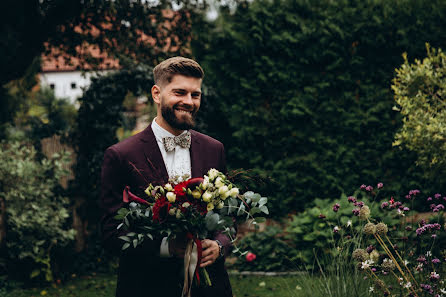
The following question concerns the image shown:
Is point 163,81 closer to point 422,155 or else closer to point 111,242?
point 111,242

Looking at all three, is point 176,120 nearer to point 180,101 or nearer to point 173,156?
point 180,101

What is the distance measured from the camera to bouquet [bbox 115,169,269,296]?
6.56ft

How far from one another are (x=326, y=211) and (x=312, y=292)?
2.65m

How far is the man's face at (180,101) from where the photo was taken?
235 cm

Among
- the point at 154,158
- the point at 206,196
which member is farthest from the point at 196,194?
the point at 154,158

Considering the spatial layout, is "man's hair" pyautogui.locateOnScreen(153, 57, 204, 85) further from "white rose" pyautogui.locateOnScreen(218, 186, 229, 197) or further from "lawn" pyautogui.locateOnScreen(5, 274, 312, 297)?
"lawn" pyautogui.locateOnScreen(5, 274, 312, 297)

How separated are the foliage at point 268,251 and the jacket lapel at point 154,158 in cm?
458

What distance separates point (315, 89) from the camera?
752 centimetres

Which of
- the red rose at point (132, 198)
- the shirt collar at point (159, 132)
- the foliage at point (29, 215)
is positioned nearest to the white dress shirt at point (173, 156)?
the shirt collar at point (159, 132)

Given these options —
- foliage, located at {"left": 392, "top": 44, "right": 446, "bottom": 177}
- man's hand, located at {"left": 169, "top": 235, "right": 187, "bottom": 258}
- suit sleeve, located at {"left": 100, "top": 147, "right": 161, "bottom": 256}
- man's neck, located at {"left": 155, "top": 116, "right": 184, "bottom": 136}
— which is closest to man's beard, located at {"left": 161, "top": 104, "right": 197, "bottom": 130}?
man's neck, located at {"left": 155, "top": 116, "right": 184, "bottom": 136}

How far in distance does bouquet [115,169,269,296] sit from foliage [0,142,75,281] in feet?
16.4

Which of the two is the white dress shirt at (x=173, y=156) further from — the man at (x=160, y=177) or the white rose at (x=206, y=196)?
the white rose at (x=206, y=196)

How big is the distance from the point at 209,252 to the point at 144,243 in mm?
331

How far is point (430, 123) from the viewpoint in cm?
558
